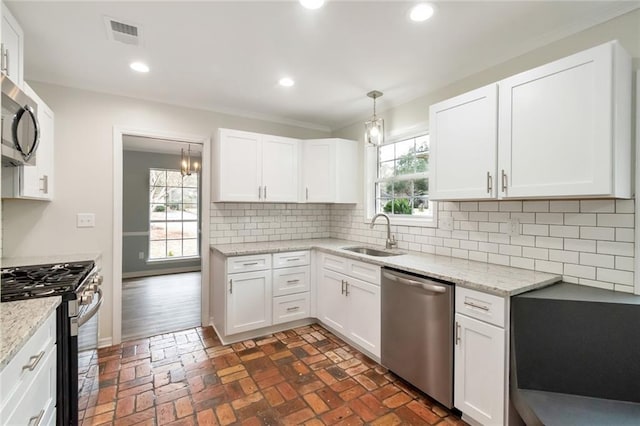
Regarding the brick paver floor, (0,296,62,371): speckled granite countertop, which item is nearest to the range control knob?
(0,296,62,371): speckled granite countertop

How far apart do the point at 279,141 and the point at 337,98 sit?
0.83 metres

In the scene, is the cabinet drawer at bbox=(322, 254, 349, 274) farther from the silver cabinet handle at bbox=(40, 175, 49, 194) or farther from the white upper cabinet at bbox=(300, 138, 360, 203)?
the silver cabinet handle at bbox=(40, 175, 49, 194)

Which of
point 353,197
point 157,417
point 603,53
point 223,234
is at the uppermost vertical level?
point 603,53

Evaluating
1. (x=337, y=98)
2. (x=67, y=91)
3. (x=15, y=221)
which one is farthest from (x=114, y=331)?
(x=337, y=98)

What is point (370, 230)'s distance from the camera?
11.7 ft

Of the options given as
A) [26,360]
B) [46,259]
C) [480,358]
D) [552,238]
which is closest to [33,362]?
[26,360]

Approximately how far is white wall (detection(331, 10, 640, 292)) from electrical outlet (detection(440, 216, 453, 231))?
33mm

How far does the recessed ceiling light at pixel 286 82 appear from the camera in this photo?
8.83ft

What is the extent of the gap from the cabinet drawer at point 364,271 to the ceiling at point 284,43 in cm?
163

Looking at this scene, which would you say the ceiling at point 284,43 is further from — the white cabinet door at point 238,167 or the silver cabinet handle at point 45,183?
the silver cabinet handle at point 45,183

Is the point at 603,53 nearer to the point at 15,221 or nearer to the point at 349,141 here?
the point at 349,141

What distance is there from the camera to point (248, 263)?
3004 mm

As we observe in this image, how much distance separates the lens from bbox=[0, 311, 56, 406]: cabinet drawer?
3.10ft

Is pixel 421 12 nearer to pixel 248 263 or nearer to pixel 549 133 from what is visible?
pixel 549 133
